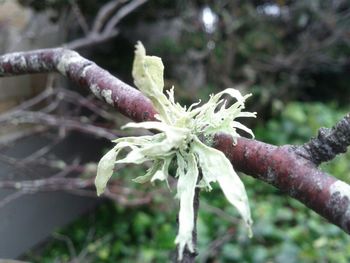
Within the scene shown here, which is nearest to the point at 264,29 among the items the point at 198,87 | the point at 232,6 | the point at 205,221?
the point at 232,6

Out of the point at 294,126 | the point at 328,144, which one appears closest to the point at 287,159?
the point at 328,144

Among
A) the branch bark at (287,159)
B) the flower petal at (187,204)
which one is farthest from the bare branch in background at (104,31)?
the flower petal at (187,204)

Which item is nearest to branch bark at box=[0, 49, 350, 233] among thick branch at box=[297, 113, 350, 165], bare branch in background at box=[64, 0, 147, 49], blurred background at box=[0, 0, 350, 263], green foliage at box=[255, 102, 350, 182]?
thick branch at box=[297, 113, 350, 165]

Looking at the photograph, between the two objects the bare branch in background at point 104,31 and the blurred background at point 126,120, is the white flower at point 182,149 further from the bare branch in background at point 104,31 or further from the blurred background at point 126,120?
the blurred background at point 126,120

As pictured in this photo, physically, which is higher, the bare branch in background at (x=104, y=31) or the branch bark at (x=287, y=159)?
the bare branch in background at (x=104, y=31)

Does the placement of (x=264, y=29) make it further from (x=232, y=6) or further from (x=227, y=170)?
(x=227, y=170)

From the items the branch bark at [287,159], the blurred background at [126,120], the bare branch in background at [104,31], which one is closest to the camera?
the branch bark at [287,159]

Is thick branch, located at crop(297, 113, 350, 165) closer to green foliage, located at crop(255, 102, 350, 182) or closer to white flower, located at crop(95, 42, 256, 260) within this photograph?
white flower, located at crop(95, 42, 256, 260)

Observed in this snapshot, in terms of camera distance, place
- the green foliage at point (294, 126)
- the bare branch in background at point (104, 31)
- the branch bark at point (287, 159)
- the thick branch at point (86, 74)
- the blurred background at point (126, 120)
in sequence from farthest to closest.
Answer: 1. the green foliage at point (294, 126)
2. the blurred background at point (126, 120)
3. the bare branch in background at point (104, 31)
4. the thick branch at point (86, 74)
5. the branch bark at point (287, 159)
